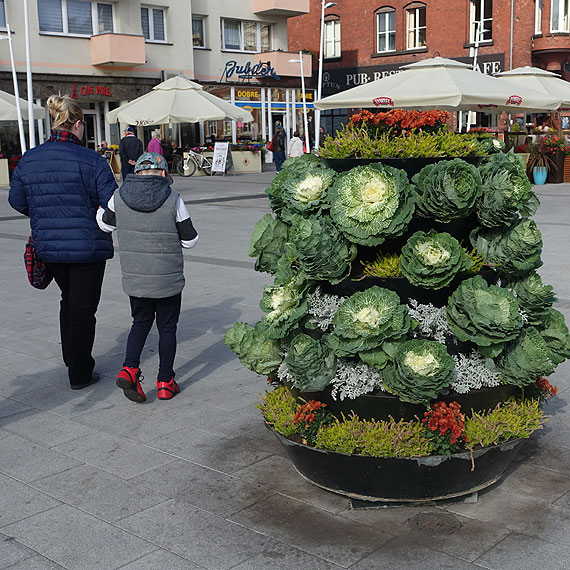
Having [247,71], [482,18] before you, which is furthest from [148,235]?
[482,18]

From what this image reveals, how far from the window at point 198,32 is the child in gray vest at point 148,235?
30.9m

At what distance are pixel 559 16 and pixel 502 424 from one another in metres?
37.1

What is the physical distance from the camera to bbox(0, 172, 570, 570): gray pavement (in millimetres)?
3314

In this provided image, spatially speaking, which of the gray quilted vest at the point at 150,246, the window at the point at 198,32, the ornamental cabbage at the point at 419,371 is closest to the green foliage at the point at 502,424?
the ornamental cabbage at the point at 419,371

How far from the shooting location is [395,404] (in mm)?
3570

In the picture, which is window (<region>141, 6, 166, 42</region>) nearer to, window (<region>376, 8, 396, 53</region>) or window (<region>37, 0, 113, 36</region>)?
window (<region>37, 0, 113, 36</region>)

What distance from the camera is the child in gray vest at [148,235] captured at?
16.6ft

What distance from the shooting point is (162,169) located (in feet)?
16.8

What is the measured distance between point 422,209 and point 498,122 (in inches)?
1452

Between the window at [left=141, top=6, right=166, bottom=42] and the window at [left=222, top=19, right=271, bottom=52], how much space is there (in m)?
3.42

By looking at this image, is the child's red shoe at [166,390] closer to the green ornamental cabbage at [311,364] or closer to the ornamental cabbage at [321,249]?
the green ornamental cabbage at [311,364]

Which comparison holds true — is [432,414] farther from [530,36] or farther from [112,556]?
[530,36]

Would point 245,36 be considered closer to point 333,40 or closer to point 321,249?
point 333,40

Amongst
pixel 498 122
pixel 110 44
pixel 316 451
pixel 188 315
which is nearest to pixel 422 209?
pixel 316 451
